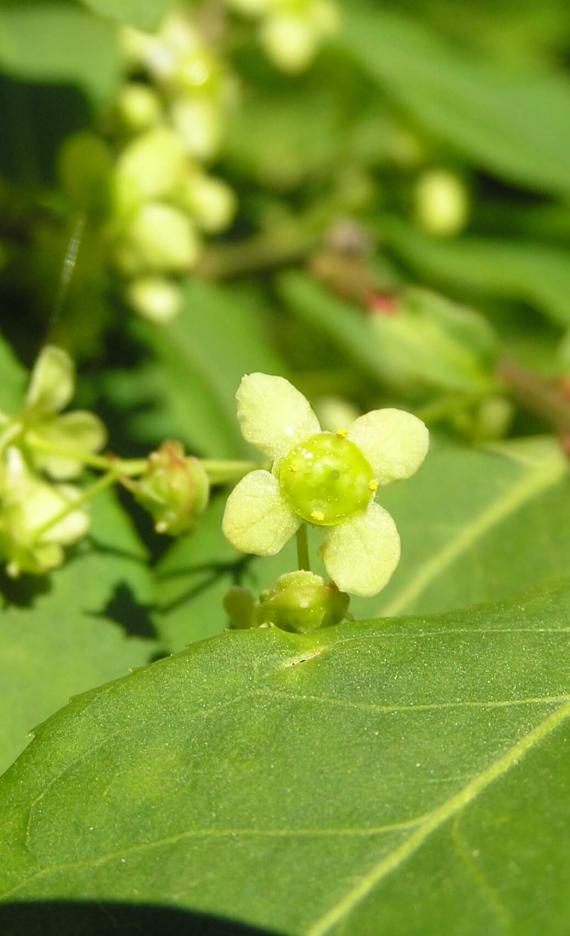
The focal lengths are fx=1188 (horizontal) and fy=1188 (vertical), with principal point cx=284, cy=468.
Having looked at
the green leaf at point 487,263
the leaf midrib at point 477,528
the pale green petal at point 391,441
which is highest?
the pale green petal at point 391,441

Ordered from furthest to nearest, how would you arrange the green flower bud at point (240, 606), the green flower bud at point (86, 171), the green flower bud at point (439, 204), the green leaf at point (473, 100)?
the green flower bud at point (439, 204), the green leaf at point (473, 100), the green flower bud at point (86, 171), the green flower bud at point (240, 606)

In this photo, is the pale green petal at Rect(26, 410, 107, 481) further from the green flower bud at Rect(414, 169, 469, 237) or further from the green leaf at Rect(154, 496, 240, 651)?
the green flower bud at Rect(414, 169, 469, 237)

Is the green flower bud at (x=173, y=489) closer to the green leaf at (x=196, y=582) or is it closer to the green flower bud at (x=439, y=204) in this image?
the green leaf at (x=196, y=582)

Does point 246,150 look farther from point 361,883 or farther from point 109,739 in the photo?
point 361,883

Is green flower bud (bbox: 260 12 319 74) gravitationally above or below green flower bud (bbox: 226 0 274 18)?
below

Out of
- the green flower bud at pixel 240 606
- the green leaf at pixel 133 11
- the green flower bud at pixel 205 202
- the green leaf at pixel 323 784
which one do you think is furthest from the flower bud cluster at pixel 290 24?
the green leaf at pixel 323 784

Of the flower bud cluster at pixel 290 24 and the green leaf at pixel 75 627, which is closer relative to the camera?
the green leaf at pixel 75 627

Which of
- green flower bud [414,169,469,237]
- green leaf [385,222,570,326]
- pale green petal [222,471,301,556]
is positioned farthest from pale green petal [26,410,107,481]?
green flower bud [414,169,469,237]
